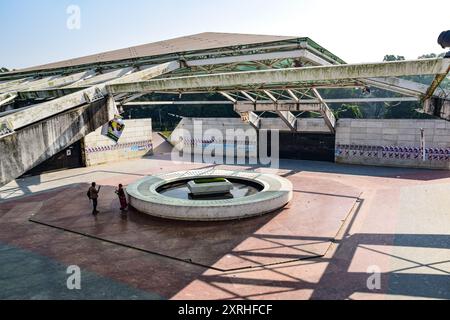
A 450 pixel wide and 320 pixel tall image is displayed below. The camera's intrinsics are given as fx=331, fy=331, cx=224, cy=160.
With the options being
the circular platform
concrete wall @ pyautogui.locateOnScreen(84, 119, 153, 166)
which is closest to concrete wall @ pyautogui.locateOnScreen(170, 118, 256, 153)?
concrete wall @ pyautogui.locateOnScreen(84, 119, 153, 166)

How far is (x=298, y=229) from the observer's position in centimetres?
1295

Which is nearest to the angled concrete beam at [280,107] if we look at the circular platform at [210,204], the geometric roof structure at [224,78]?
the geometric roof structure at [224,78]

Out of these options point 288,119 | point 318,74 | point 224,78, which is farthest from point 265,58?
point 288,119

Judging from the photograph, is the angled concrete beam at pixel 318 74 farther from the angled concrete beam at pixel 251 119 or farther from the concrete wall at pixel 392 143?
the concrete wall at pixel 392 143

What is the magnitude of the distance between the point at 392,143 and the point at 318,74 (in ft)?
57.1

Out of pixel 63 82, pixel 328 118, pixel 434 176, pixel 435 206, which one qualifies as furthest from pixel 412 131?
pixel 63 82

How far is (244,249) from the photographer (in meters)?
11.3

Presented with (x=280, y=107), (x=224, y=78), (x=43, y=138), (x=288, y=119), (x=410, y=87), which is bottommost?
(x=43, y=138)

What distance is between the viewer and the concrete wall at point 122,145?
28.3m

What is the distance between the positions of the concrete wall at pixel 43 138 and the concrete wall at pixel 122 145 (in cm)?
1567

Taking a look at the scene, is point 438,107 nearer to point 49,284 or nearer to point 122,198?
point 122,198

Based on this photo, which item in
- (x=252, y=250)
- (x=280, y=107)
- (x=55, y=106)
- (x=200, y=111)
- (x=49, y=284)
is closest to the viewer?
(x=49, y=284)

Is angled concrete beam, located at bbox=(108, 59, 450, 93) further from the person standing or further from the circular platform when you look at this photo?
the circular platform
